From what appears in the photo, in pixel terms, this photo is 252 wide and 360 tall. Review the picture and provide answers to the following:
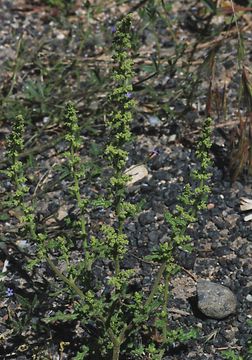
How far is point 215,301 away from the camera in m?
3.28

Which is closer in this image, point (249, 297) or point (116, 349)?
point (116, 349)

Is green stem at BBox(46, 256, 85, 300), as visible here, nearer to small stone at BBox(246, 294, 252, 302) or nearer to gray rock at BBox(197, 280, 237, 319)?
gray rock at BBox(197, 280, 237, 319)

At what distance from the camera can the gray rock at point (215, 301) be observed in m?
3.27

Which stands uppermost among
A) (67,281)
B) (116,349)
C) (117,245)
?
(117,245)

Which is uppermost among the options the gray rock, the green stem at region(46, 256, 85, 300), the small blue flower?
the green stem at region(46, 256, 85, 300)

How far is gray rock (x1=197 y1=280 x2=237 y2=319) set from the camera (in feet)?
10.7

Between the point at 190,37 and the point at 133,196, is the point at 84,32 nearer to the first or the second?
the point at 190,37

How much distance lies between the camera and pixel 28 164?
3842 mm

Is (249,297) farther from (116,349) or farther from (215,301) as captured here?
(116,349)

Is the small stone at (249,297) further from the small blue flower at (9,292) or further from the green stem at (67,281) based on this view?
the small blue flower at (9,292)

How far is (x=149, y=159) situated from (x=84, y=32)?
1278mm

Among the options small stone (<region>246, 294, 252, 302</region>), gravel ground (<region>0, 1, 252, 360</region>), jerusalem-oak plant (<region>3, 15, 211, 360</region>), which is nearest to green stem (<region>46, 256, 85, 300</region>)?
jerusalem-oak plant (<region>3, 15, 211, 360</region>)

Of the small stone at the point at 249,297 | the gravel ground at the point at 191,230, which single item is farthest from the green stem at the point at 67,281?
the small stone at the point at 249,297

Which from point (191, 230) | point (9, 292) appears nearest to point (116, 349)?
point (9, 292)
